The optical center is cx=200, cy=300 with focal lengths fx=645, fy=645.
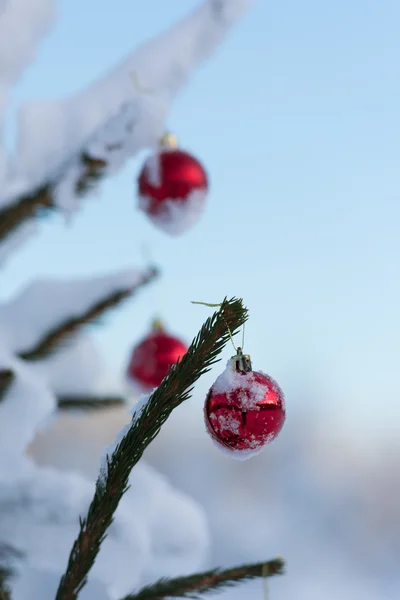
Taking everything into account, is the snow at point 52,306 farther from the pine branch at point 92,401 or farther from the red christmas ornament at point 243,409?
the red christmas ornament at point 243,409

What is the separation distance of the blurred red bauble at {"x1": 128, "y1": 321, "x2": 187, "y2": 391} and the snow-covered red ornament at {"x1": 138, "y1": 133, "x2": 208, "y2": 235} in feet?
1.50

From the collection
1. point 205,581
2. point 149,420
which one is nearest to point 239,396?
point 149,420

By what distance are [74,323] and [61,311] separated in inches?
3.0

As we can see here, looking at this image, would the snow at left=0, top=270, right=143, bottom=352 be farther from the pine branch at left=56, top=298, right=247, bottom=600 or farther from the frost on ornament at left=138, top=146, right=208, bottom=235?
the pine branch at left=56, top=298, right=247, bottom=600

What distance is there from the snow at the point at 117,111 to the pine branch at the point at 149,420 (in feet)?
3.37

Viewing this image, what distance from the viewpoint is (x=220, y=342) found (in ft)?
3.20

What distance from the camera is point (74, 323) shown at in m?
2.22

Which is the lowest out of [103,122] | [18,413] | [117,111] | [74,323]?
[18,413]

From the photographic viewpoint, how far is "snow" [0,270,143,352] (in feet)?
7.36

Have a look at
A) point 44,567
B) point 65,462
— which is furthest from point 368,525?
point 44,567

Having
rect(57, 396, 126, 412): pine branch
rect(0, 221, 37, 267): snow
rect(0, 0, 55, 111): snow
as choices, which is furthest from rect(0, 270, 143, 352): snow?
rect(0, 0, 55, 111): snow

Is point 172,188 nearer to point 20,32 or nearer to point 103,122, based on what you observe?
point 103,122

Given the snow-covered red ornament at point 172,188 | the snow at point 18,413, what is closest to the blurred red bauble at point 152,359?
the snow at point 18,413

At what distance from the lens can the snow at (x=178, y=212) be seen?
1978 mm
